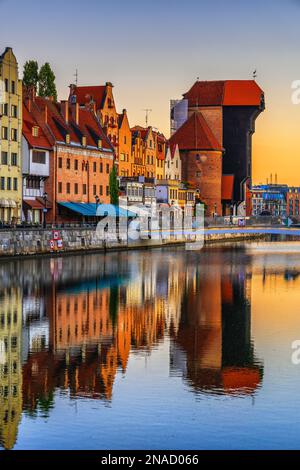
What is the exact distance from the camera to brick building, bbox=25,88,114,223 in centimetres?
7388

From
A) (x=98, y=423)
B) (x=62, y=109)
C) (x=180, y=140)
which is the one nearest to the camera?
(x=98, y=423)

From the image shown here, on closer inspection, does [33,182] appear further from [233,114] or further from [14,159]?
[233,114]

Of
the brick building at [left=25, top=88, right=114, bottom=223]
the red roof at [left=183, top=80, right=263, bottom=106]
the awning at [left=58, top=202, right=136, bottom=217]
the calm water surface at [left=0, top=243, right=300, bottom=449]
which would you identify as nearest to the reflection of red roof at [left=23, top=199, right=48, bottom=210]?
the brick building at [left=25, top=88, right=114, bottom=223]

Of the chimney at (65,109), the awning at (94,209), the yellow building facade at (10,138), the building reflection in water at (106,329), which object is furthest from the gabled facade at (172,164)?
the building reflection in water at (106,329)

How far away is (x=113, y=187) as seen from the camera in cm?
8206

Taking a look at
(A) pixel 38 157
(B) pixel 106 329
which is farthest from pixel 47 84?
(B) pixel 106 329

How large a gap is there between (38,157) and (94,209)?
7.87 meters

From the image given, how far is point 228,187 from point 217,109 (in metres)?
9.98

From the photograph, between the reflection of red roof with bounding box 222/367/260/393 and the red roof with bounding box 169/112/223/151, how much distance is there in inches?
3919

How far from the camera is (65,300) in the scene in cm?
3925

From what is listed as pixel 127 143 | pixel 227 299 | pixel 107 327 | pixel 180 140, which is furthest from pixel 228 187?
pixel 107 327

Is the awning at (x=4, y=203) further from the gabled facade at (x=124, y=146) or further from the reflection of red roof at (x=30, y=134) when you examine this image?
the gabled facade at (x=124, y=146)

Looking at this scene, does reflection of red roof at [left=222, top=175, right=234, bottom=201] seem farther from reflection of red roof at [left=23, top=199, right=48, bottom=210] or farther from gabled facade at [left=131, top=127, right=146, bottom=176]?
reflection of red roof at [left=23, top=199, right=48, bottom=210]
